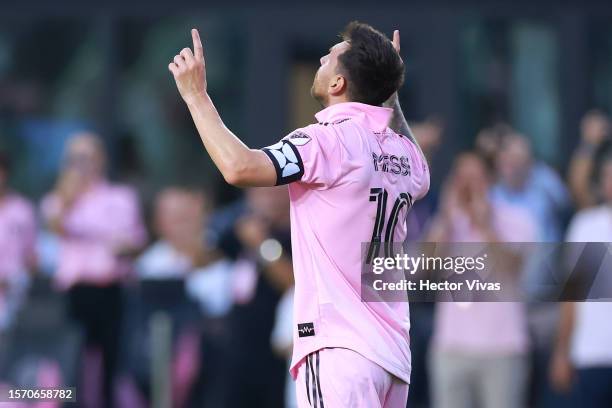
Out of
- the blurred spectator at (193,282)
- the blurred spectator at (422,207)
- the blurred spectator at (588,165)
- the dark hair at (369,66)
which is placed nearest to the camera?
the dark hair at (369,66)

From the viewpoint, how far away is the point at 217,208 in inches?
532

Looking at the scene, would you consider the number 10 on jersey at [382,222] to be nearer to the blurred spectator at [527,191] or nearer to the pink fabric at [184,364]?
the pink fabric at [184,364]

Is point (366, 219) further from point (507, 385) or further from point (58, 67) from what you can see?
point (58, 67)

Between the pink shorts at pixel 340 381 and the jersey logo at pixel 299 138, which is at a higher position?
the jersey logo at pixel 299 138

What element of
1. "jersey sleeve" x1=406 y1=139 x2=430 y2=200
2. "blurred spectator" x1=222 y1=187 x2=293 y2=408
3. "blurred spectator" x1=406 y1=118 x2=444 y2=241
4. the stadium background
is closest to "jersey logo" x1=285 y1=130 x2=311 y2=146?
"jersey sleeve" x1=406 y1=139 x2=430 y2=200

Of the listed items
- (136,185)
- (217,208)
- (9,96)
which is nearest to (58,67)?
(9,96)

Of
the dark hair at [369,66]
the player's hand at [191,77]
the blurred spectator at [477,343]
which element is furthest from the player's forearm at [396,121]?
the blurred spectator at [477,343]

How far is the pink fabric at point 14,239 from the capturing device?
11.3m

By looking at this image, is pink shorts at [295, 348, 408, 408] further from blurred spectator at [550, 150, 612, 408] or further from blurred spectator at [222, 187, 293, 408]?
blurred spectator at [222, 187, 293, 408]

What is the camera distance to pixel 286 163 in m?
4.97

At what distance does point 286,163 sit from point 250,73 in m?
9.24

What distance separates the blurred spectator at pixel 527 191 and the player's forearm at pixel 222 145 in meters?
6.22

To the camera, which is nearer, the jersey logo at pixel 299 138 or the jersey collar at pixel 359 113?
the jersey logo at pixel 299 138

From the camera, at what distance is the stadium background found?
13.9 meters
